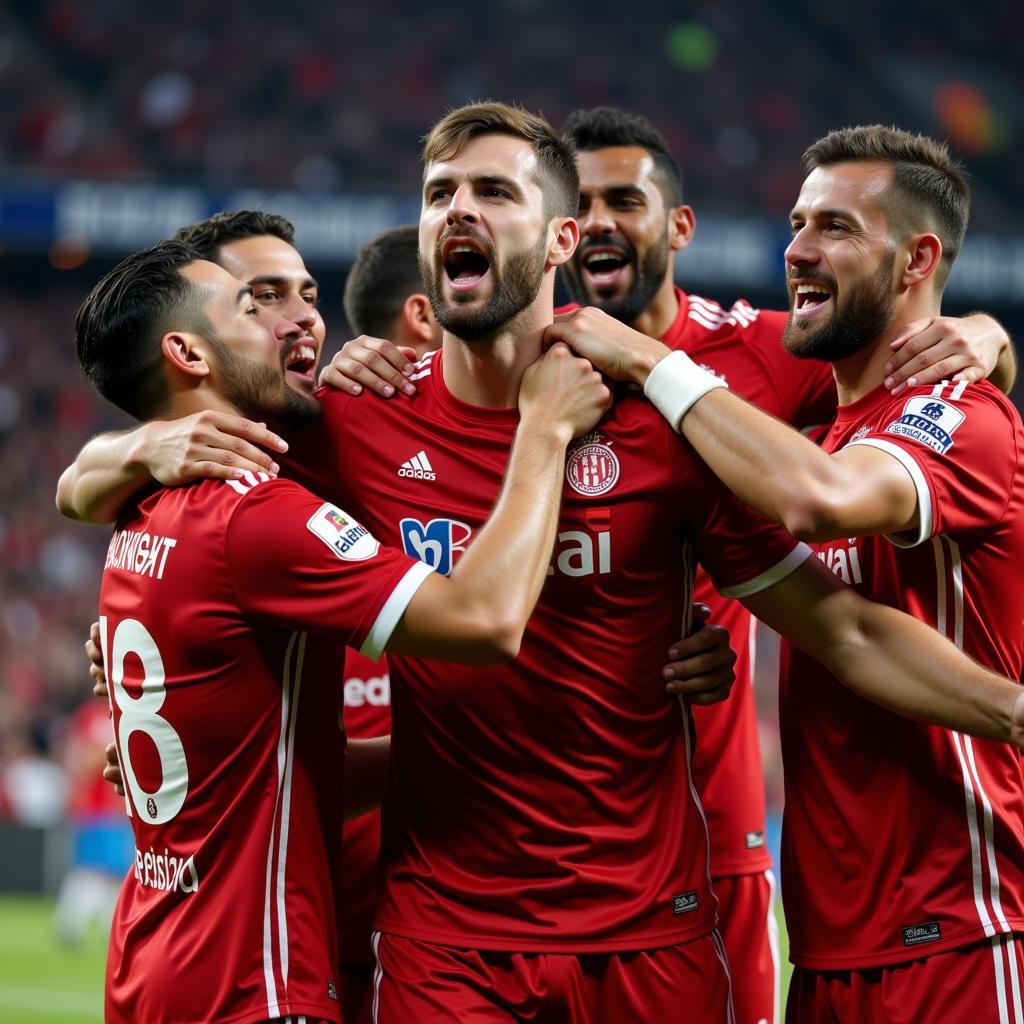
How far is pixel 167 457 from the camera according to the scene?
359 centimetres

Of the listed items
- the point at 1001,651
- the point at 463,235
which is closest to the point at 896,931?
the point at 1001,651

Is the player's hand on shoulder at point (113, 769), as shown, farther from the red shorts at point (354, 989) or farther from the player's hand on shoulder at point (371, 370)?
the player's hand on shoulder at point (371, 370)

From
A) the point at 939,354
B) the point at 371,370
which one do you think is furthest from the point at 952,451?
the point at 371,370

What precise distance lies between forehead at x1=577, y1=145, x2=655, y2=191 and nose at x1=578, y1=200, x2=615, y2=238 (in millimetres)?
62

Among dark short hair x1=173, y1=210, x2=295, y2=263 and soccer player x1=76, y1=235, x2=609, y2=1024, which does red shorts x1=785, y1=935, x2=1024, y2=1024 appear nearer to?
soccer player x1=76, y1=235, x2=609, y2=1024

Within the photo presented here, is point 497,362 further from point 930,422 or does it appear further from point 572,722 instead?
point 930,422

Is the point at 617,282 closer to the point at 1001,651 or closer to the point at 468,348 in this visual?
the point at 468,348

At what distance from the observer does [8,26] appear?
22.8 meters

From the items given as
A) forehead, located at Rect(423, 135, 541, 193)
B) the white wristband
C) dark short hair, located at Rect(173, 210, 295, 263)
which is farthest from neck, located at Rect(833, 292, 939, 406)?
dark short hair, located at Rect(173, 210, 295, 263)

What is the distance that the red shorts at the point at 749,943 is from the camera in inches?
182

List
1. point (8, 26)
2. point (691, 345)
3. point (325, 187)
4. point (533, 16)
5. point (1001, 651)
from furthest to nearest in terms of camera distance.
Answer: point (533, 16) < point (8, 26) < point (325, 187) < point (691, 345) < point (1001, 651)

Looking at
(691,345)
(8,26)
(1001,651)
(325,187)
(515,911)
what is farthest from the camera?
(8,26)

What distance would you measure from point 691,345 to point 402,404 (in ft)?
4.70

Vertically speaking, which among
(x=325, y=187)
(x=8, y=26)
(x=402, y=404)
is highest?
(x=8, y=26)
